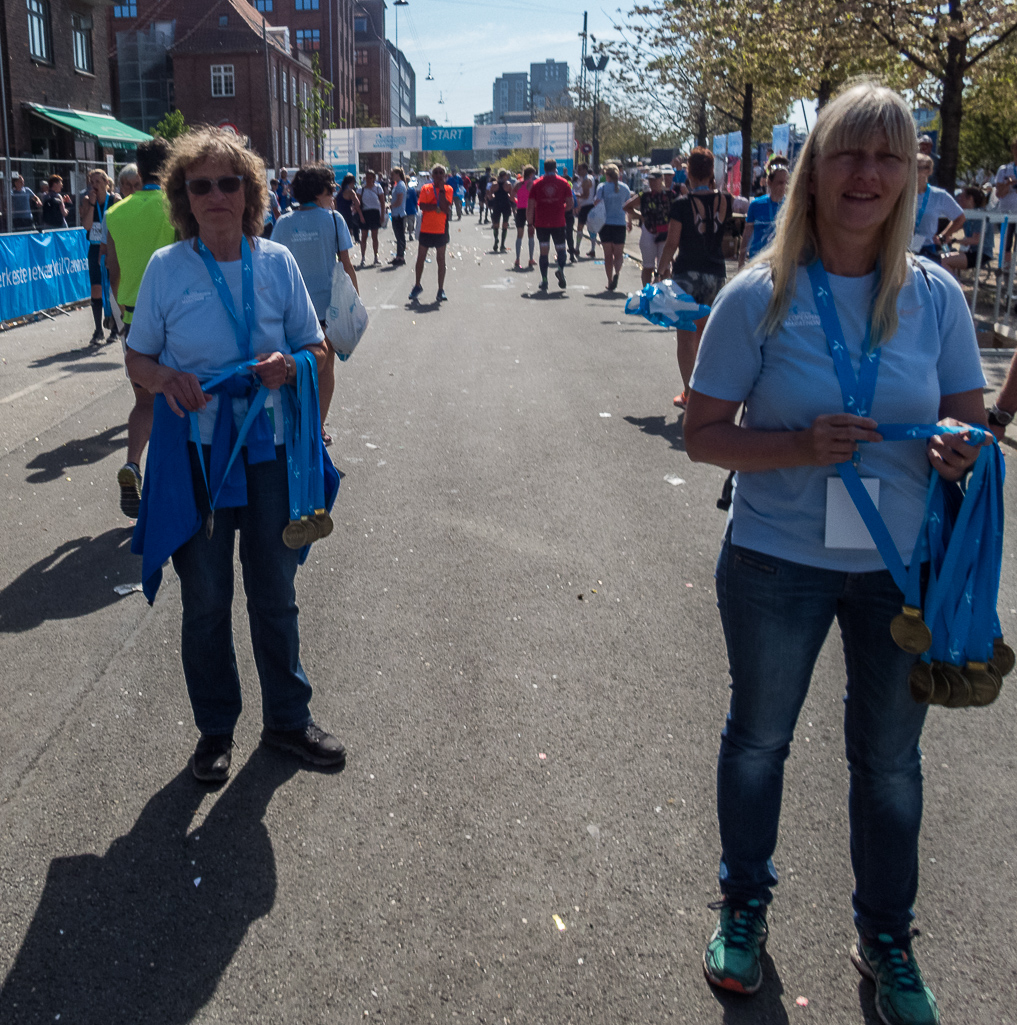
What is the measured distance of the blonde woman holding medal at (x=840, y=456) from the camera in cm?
230

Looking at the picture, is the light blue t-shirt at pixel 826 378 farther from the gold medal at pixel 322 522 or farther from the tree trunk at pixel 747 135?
the tree trunk at pixel 747 135

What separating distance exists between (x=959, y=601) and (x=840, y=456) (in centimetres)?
44

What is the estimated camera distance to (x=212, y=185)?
3.22 m

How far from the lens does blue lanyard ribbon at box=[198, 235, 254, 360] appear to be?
10.7ft

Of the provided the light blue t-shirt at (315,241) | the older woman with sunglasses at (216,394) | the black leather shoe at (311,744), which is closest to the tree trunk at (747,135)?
the light blue t-shirt at (315,241)

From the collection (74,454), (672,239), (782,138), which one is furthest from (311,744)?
(782,138)

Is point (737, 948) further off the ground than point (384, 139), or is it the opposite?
point (384, 139)

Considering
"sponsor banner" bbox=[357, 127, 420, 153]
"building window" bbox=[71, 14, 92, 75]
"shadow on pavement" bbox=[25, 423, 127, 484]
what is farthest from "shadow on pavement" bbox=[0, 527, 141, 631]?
"sponsor banner" bbox=[357, 127, 420, 153]

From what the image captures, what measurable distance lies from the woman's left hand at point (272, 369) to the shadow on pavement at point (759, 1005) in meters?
2.03

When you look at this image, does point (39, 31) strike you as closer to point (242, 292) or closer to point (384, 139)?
point (384, 139)

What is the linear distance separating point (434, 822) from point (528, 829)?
29cm

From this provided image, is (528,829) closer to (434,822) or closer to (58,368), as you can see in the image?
(434,822)

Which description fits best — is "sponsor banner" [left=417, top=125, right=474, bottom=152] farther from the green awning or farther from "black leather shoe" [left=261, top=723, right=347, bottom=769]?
"black leather shoe" [left=261, top=723, right=347, bottom=769]

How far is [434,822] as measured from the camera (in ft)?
10.9
